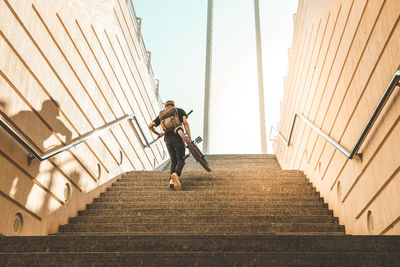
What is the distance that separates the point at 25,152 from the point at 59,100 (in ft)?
2.66

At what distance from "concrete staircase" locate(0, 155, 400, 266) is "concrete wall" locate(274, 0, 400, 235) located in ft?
1.09

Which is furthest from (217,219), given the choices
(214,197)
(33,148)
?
(33,148)

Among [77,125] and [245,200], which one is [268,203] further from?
[77,125]

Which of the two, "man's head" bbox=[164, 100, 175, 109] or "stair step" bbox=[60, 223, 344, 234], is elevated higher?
"man's head" bbox=[164, 100, 175, 109]

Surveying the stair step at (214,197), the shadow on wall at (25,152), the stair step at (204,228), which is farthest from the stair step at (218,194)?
the shadow on wall at (25,152)

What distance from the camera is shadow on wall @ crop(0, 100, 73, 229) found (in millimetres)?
2898

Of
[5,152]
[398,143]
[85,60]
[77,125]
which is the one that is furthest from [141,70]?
[398,143]

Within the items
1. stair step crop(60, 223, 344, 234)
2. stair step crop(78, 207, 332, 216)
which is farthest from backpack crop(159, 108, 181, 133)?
stair step crop(60, 223, 344, 234)

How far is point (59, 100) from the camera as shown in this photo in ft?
12.7

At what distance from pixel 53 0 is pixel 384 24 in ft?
8.81

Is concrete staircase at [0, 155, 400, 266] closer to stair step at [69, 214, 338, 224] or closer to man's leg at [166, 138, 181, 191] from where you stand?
stair step at [69, 214, 338, 224]

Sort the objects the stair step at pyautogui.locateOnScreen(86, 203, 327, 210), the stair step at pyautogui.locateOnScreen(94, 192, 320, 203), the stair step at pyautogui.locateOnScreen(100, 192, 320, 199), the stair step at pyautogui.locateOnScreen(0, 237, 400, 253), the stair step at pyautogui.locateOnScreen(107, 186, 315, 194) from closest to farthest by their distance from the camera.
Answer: the stair step at pyautogui.locateOnScreen(0, 237, 400, 253) → the stair step at pyautogui.locateOnScreen(86, 203, 327, 210) → the stair step at pyautogui.locateOnScreen(94, 192, 320, 203) → the stair step at pyautogui.locateOnScreen(100, 192, 320, 199) → the stair step at pyautogui.locateOnScreen(107, 186, 315, 194)

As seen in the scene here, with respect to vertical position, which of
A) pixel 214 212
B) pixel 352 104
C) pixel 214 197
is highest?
pixel 352 104

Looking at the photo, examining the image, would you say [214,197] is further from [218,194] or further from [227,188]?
[227,188]
